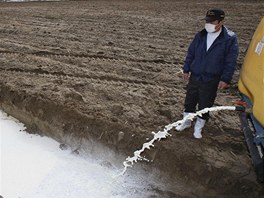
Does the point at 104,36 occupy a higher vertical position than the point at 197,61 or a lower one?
lower

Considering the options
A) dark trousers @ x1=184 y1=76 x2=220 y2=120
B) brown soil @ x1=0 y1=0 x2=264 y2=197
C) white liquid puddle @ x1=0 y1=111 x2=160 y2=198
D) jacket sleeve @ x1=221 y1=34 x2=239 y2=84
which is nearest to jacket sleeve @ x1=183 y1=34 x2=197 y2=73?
dark trousers @ x1=184 y1=76 x2=220 y2=120

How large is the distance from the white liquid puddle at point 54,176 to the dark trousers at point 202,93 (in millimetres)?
993

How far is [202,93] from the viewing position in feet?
12.1

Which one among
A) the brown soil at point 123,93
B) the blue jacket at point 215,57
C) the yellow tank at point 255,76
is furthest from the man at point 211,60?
the brown soil at point 123,93

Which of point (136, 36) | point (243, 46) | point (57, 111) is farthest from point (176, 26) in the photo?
point (57, 111)

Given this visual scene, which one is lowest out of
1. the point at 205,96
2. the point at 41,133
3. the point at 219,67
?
the point at 41,133

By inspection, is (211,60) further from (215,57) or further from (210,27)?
(210,27)

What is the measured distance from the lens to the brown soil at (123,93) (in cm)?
370

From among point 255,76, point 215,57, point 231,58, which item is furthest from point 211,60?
point 255,76

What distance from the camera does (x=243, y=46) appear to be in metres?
7.35

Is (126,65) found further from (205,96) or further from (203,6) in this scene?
(203,6)

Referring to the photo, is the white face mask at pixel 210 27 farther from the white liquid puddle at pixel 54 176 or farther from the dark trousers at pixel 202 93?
the white liquid puddle at pixel 54 176

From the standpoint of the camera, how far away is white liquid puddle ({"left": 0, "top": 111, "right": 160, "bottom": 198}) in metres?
3.84

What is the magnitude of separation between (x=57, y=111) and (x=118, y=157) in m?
1.23
